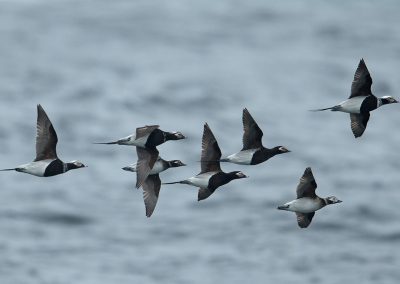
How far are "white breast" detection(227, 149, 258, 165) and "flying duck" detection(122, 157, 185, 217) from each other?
9.88 ft

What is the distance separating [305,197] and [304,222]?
1376 mm

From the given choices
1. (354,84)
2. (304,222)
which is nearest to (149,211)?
(304,222)

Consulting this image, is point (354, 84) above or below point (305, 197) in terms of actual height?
above

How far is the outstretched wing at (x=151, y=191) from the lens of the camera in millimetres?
62500

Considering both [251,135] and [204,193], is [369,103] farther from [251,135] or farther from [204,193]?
[204,193]

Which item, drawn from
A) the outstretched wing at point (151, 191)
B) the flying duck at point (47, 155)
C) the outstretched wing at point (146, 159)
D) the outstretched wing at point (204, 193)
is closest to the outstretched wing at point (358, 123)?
the outstretched wing at point (204, 193)

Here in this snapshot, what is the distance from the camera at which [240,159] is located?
197ft

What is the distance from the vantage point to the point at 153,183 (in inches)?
2514

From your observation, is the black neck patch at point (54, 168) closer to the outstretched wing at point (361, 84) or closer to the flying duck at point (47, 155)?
the flying duck at point (47, 155)

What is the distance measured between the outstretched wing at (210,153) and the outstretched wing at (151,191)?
8.50 ft

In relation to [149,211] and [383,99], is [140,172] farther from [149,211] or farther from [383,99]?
[383,99]

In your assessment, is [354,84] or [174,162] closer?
[354,84]

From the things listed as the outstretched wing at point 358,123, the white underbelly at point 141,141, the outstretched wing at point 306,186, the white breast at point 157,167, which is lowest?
the outstretched wing at point 306,186

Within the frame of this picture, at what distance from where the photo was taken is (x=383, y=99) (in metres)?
58.9
